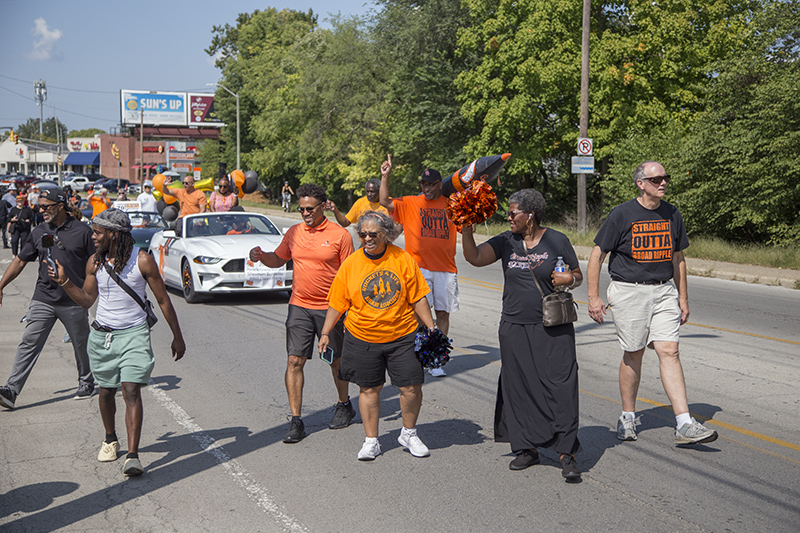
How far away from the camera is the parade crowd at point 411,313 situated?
16.8 feet

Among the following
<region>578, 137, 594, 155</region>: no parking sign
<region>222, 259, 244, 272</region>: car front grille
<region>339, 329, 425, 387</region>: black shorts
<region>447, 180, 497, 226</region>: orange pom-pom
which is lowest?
<region>339, 329, 425, 387</region>: black shorts

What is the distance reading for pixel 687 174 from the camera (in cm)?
2153

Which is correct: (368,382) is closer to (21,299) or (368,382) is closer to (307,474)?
(307,474)

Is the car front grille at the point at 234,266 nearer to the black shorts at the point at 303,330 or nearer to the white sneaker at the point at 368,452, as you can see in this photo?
the black shorts at the point at 303,330

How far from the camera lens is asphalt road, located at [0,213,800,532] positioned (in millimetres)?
4410

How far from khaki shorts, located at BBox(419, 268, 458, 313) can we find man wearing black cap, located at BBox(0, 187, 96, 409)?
10.7ft

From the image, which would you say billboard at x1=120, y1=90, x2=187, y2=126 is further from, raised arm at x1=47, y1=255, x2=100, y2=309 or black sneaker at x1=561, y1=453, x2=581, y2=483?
black sneaker at x1=561, y1=453, x2=581, y2=483

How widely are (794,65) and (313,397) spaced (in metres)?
18.2

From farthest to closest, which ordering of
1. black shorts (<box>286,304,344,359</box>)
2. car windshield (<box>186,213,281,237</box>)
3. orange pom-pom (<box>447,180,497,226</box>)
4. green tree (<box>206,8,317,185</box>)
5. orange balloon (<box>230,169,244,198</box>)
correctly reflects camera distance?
green tree (<box>206,8,317,185</box>), orange balloon (<box>230,169,244,198</box>), car windshield (<box>186,213,281,237</box>), black shorts (<box>286,304,344,359</box>), orange pom-pom (<box>447,180,497,226</box>)

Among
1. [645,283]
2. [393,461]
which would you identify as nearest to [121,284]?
[393,461]

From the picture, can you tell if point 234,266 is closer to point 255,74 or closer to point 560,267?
point 560,267

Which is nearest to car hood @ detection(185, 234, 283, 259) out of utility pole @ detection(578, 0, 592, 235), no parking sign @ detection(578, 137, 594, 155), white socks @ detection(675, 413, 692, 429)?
white socks @ detection(675, 413, 692, 429)

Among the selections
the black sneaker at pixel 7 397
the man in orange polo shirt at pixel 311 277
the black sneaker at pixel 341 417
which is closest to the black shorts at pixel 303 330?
the man in orange polo shirt at pixel 311 277

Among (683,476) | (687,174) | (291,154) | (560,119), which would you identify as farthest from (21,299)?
(291,154)
